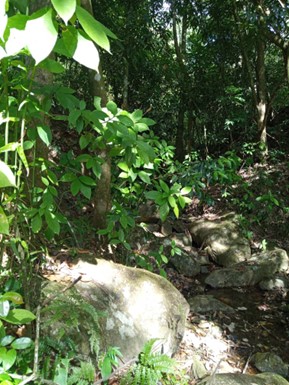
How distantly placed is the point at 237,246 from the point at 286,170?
2.52 metres

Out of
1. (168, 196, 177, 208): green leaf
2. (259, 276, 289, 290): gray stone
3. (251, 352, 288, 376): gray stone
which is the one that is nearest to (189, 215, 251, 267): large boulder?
(259, 276, 289, 290): gray stone

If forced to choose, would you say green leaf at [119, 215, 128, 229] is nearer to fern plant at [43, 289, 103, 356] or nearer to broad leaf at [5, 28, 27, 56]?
fern plant at [43, 289, 103, 356]

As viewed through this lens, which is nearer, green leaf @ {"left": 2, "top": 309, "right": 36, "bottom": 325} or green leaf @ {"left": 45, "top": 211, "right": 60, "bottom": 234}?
green leaf @ {"left": 2, "top": 309, "right": 36, "bottom": 325}

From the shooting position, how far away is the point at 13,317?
105cm

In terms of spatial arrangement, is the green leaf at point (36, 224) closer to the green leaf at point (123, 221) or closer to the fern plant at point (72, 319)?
the fern plant at point (72, 319)

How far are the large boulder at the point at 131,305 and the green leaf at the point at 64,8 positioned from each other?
202 centimetres

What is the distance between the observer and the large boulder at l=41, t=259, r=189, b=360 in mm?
2439

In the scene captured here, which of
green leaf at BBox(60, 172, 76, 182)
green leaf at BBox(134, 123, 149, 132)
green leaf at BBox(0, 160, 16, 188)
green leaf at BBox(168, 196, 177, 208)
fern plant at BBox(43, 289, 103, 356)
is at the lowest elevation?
fern plant at BBox(43, 289, 103, 356)

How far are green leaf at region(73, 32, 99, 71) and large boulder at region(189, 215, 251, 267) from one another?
553cm

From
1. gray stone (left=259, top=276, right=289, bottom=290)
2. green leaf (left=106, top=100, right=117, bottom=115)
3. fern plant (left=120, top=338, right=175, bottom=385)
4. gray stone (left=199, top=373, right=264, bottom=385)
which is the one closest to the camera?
green leaf (left=106, top=100, right=117, bottom=115)

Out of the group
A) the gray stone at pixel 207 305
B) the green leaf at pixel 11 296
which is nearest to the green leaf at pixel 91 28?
the green leaf at pixel 11 296

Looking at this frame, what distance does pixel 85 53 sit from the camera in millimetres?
713

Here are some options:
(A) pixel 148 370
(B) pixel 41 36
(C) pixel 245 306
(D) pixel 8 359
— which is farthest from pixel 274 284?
(B) pixel 41 36

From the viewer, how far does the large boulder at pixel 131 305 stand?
2.44 meters
